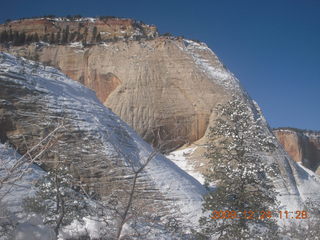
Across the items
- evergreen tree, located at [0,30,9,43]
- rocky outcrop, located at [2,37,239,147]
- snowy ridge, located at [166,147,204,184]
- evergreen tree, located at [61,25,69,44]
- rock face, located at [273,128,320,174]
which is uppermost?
evergreen tree, located at [61,25,69,44]

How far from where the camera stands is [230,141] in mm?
11070

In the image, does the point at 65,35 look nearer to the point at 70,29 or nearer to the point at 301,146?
the point at 70,29

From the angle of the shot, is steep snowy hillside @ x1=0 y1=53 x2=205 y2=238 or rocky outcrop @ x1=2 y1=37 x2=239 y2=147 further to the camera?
rocky outcrop @ x1=2 y1=37 x2=239 y2=147

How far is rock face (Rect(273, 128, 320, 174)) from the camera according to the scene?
53.2m

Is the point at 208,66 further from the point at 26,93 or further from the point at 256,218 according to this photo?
the point at 256,218

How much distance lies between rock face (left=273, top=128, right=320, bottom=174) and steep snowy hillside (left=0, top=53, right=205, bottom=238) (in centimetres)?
4145

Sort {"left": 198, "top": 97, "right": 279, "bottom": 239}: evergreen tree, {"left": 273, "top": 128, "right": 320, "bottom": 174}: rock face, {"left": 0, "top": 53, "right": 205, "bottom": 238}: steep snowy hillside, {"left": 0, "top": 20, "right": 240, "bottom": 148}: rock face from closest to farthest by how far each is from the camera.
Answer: {"left": 198, "top": 97, "right": 279, "bottom": 239}: evergreen tree → {"left": 0, "top": 53, "right": 205, "bottom": 238}: steep snowy hillside → {"left": 0, "top": 20, "right": 240, "bottom": 148}: rock face → {"left": 273, "top": 128, "right": 320, "bottom": 174}: rock face

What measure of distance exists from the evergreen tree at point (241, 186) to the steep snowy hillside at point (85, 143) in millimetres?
2797

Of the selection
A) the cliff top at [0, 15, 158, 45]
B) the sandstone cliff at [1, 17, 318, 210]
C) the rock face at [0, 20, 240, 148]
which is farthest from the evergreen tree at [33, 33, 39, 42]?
the sandstone cliff at [1, 17, 318, 210]

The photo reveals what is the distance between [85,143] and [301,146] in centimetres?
4784

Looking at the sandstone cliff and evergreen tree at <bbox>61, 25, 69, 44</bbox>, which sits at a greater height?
evergreen tree at <bbox>61, 25, 69, 44</bbox>

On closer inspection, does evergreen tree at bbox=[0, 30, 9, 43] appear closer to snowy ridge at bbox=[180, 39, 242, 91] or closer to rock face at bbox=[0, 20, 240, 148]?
rock face at bbox=[0, 20, 240, 148]

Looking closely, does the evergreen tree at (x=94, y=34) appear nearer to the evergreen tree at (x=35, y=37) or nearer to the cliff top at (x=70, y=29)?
the cliff top at (x=70, y=29)

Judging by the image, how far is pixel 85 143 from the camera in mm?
13695
